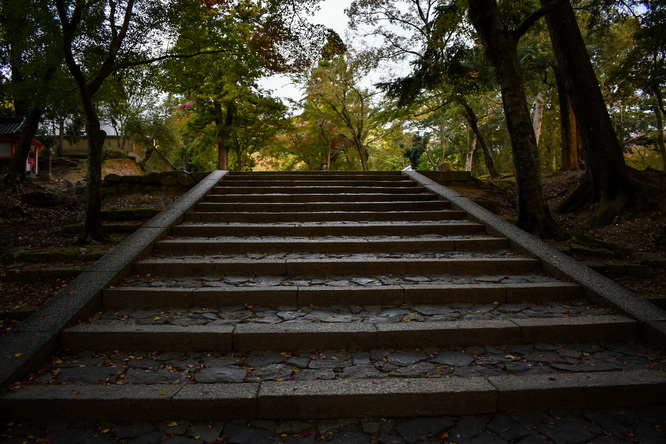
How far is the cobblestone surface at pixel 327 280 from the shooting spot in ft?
14.9

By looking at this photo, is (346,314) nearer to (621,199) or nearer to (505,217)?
(505,217)

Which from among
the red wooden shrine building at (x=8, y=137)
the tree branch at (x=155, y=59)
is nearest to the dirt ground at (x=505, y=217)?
the tree branch at (x=155, y=59)

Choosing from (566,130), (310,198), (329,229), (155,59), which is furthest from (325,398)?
(566,130)

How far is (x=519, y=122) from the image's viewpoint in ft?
20.6

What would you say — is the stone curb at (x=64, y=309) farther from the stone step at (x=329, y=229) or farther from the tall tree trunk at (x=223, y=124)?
the tall tree trunk at (x=223, y=124)

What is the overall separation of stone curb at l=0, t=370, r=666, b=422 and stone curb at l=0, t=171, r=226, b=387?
39 centimetres

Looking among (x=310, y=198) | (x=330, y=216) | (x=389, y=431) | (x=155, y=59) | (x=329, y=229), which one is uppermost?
(x=155, y=59)

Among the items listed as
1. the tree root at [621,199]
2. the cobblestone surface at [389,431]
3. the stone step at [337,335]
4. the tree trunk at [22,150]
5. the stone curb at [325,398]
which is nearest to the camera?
the cobblestone surface at [389,431]

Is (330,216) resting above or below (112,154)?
below

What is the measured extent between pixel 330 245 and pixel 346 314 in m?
1.78

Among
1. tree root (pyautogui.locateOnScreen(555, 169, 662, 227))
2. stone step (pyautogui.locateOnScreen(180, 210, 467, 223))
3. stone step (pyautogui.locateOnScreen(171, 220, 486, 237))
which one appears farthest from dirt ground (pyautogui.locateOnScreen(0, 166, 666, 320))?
stone step (pyautogui.locateOnScreen(171, 220, 486, 237))

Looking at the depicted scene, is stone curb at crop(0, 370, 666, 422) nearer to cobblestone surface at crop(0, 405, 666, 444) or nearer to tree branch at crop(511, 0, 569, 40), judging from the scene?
cobblestone surface at crop(0, 405, 666, 444)

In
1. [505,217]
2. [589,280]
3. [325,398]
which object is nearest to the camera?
[325,398]

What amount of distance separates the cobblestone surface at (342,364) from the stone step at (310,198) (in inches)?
192
